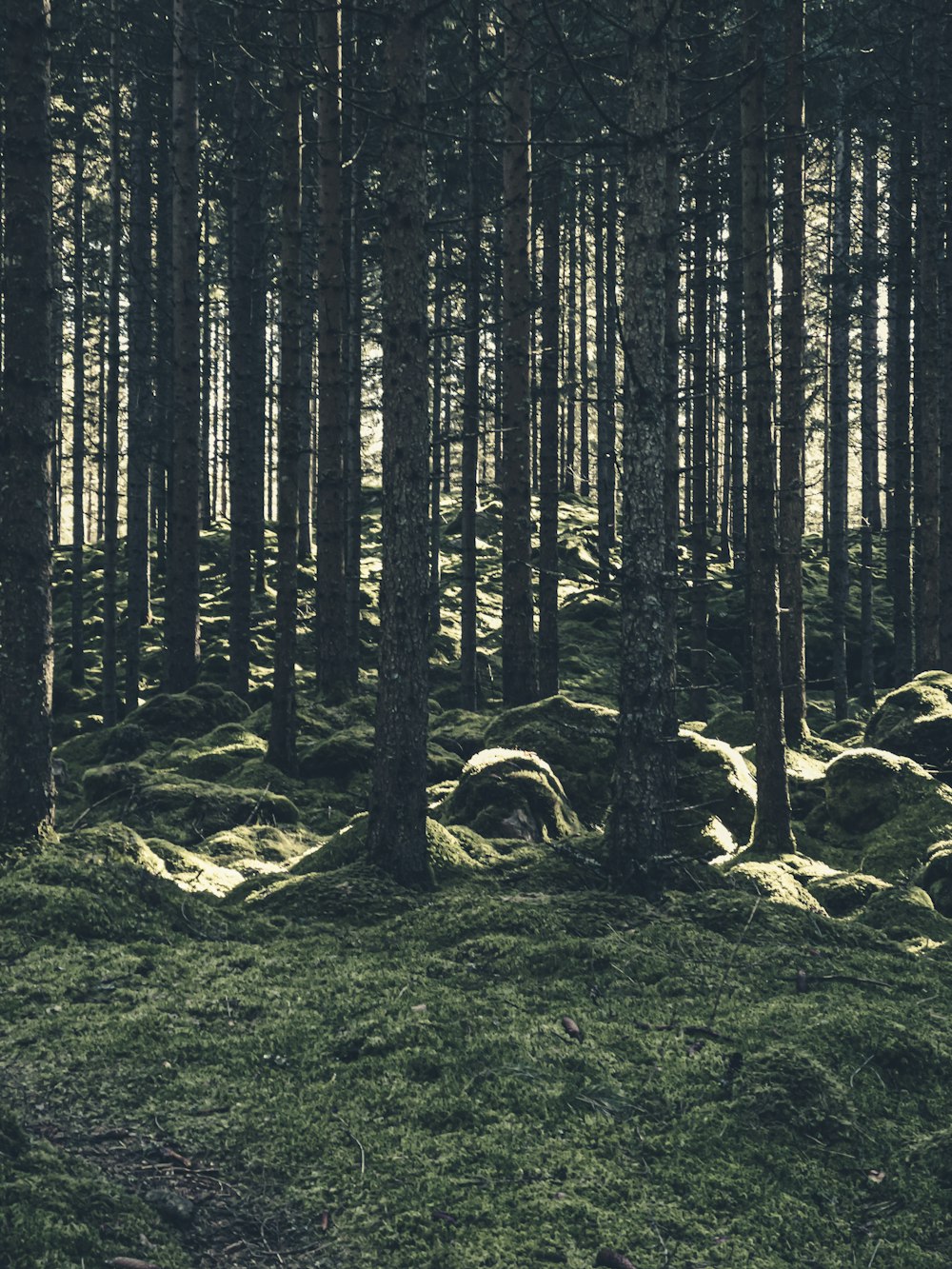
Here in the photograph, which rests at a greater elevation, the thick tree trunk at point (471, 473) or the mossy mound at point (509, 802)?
the thick tree trunk at point (471, 473)

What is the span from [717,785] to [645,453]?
4980 mm

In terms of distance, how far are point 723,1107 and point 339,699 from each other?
12.0 meters

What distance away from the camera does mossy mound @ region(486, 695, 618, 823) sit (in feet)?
38.1

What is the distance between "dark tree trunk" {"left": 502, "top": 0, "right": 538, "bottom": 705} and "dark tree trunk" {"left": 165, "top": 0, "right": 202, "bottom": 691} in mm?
4767

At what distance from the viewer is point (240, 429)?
2142 cm

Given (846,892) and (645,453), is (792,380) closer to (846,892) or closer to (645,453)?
(645,453)

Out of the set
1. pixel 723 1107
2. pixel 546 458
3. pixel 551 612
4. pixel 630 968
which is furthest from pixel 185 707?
pixel 723 1107

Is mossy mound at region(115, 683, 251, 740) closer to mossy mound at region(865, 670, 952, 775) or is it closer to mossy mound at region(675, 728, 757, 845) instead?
mossy mound at region(675, 728, 757, 845)

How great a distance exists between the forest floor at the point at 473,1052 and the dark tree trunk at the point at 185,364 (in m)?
6.70

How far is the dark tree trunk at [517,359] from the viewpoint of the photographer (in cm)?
1469

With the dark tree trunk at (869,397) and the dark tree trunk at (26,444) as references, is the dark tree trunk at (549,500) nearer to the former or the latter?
the dark tree trunk at (869,397)

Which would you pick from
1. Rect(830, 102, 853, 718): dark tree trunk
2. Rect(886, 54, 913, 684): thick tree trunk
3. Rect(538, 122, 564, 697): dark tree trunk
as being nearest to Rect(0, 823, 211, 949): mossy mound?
Rect(538, 122, 564, 697): dark tree trunk

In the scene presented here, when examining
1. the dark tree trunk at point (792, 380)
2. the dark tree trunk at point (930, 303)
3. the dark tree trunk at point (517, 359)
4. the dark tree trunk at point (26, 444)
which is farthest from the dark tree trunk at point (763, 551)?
the dark tree trunk at point (930, 303)

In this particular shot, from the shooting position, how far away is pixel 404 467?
7.97 m
